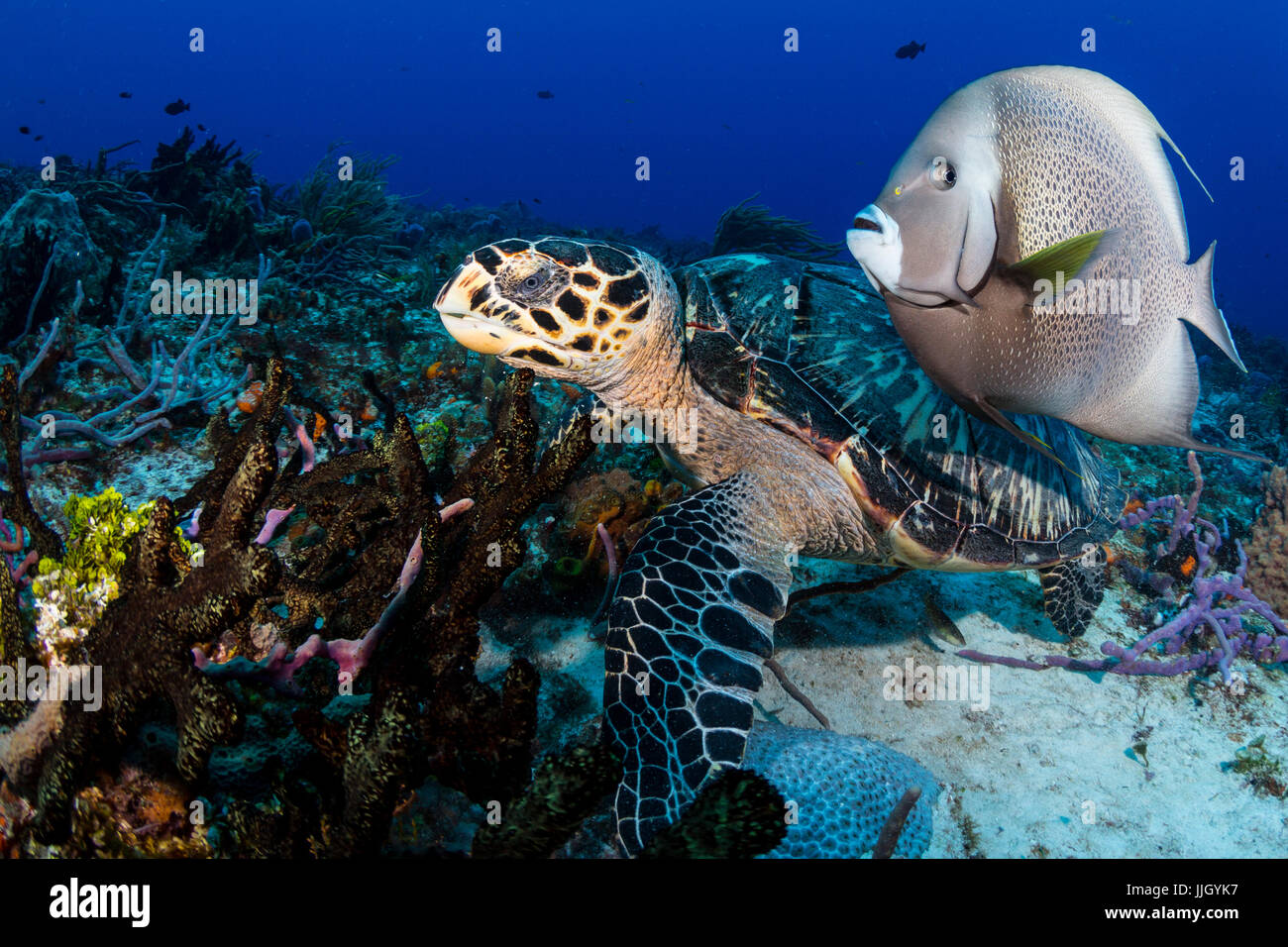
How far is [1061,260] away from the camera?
4.02ft

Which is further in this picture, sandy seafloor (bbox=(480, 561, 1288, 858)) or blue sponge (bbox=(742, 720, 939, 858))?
sandy seafloor (bbox=(480, 561, 1288, 858))

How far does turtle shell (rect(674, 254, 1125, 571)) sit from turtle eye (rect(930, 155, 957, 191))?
1579 mm

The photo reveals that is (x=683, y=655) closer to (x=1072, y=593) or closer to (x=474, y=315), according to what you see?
(x=474, y=315)

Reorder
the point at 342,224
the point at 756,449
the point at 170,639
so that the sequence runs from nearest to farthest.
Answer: the point at 170,639 < the point at 756,449 < the point at 342,224

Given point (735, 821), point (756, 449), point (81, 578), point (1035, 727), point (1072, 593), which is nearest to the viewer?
point (735, 821)

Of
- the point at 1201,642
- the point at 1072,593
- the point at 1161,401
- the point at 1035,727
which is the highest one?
the point at 1161,401

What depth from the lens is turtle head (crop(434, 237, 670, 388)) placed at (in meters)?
2.56

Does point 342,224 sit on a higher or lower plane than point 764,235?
lower

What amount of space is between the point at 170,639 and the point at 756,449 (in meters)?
2.36

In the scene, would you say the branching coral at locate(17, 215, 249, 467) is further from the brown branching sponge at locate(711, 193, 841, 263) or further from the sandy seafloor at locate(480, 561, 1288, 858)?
the brown branching sponge at locate(711, 193, 841, 263)

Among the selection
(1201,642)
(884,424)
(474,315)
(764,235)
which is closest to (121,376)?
(474,315)

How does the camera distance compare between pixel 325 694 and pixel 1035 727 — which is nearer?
pixel 325 694

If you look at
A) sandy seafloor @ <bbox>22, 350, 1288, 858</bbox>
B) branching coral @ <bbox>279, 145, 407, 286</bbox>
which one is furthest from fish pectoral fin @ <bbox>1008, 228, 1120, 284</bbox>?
branching coral @ <bbox>279, 145, 407, 286</bbox>
